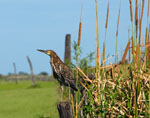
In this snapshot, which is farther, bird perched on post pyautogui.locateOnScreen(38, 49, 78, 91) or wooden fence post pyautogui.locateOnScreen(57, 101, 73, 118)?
bird perched on post pyautogui.locateOnScreen(38, 49, 78, 91)

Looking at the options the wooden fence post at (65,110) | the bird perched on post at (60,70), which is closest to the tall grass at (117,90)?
the wooden fence post at (65,110)

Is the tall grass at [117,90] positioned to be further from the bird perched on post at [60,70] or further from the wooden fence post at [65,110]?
the bird perched on post at [60,70]

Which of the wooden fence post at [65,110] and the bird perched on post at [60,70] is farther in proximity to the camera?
the bird perched on post at [60,70]

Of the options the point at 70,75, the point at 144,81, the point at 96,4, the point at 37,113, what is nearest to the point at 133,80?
the point at 144,81

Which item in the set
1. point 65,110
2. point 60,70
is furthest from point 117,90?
point 60,70

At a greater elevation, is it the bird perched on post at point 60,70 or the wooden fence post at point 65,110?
the bird perched on post at point 60,70

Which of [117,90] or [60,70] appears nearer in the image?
[117,90]

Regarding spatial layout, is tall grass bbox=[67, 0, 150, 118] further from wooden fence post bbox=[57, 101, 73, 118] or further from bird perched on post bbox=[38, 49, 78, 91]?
bird perched on post bbox=[38, 49, 78, 91]

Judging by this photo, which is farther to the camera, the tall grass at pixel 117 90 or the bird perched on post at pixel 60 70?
the bird perched on post at pixel 60 70

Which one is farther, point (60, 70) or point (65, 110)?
point (60, 70)

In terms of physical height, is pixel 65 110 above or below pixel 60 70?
below

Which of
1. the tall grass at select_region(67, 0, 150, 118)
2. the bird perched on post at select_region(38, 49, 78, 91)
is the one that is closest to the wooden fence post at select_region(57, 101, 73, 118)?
the tall grass at select_region(67, 0, 150, 118)

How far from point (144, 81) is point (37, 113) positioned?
206 inches

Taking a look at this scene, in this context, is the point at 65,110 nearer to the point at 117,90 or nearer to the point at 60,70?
the point at 117,90
